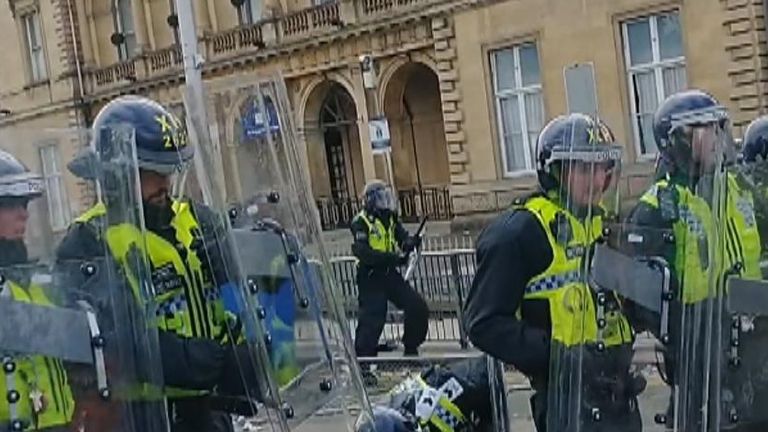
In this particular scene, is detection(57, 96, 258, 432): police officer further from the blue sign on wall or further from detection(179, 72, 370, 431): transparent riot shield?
the blue sign on wall

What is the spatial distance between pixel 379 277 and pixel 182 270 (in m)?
7.61

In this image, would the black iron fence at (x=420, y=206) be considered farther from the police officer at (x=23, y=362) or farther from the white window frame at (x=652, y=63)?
the police officer at (x=23, y=362)

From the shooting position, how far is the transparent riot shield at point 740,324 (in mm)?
3994

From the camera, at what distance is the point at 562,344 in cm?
423

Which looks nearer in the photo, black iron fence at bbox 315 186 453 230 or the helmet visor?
the helmet visor

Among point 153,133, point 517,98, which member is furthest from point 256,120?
point 517,98

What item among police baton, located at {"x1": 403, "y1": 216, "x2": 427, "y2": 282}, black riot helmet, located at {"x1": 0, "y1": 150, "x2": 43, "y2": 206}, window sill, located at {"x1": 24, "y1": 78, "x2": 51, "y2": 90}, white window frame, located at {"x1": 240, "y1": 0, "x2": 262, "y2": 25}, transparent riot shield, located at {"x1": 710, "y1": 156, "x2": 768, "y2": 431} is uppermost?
white window frame, located at {"x1": 240, "y1": 0, "x2": 262, "y2": 25}

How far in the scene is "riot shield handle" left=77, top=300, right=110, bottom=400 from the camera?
148 inches

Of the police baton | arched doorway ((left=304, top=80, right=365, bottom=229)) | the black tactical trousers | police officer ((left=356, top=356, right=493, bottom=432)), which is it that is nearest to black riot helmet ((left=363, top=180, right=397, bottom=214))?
the black tactical trousers

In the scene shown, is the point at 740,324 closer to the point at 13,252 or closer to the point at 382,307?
the point at 13,252

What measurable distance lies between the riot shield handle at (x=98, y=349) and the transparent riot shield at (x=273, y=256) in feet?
1.55

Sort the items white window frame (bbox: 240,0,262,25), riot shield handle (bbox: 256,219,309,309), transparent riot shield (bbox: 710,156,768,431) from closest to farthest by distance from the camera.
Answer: transparent riot shield (bbox: 710,156,768,431) → riot shield handle (bbox: 256,219,309,309) → white window frame (bbox: 240,0,262,25)

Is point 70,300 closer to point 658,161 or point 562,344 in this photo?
point 562,344

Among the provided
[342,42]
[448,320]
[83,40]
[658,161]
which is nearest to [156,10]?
[83,40]
